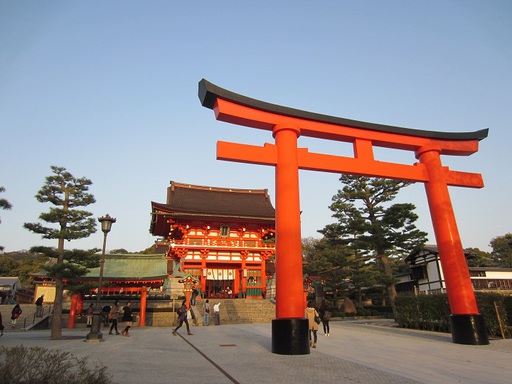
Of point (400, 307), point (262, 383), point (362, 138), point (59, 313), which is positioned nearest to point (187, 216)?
point (59, 313)

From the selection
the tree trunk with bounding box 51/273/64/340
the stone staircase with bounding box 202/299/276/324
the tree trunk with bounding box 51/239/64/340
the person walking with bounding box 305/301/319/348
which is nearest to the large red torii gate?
the person walking with bounding box 305/301/319/348

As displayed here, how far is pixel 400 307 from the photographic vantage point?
1555cm

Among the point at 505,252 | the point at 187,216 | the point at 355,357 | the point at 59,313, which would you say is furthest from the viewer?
the point at 505,252

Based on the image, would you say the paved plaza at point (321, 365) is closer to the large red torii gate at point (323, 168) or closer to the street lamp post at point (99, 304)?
the large red torii gate at point (323, 168)

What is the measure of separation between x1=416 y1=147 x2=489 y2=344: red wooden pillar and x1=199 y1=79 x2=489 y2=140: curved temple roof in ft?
2.41

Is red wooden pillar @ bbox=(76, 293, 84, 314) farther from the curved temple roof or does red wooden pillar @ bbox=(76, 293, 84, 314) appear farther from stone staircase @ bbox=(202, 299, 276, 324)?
the curved temple roof

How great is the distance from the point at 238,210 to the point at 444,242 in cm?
2150

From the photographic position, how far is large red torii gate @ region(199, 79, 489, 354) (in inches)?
303

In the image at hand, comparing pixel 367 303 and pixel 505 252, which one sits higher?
pixel 505 252

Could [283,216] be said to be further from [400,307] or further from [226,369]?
[400,307]

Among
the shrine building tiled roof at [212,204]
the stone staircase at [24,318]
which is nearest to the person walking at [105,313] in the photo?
the stone staircase at [24,318]

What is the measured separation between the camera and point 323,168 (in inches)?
376

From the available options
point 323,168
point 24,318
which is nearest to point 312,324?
point 323,168

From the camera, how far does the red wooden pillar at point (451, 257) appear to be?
9.56 meters
